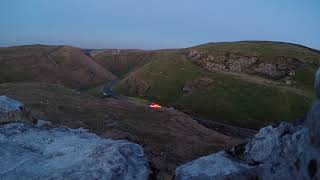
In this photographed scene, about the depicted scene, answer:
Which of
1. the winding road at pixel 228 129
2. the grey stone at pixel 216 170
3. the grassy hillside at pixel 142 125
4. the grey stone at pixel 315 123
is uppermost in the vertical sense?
the grey stone at pixel 315 123

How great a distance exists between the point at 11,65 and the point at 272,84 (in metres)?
103

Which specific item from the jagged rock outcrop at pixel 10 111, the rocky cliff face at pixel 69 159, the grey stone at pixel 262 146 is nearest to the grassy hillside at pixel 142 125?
the jagged rock outcrop at pixel 10 111

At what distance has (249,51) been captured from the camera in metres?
155

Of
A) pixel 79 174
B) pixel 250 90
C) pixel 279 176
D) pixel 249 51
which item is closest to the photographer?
pixel 279 176

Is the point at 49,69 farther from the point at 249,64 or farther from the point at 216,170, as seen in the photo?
the point at 216,170

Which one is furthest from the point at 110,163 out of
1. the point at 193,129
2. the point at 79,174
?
the point at 193,129

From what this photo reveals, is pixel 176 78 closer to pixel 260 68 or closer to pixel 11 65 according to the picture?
pixel 260 68

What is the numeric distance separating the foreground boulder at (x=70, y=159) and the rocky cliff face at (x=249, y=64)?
419ft

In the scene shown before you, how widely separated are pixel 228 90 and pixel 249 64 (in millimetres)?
27991

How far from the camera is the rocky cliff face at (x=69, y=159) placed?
45.9 feet

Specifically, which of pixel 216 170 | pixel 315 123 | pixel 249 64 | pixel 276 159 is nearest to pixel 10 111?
pixel 216 170

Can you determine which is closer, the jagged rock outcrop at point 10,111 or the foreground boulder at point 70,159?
the foreground boulder at point 70,159

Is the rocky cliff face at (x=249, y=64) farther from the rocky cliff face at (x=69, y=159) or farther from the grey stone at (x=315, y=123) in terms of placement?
the grey stone at (x=315, y=123)

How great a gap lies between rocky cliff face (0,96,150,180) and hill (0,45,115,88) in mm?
143437
